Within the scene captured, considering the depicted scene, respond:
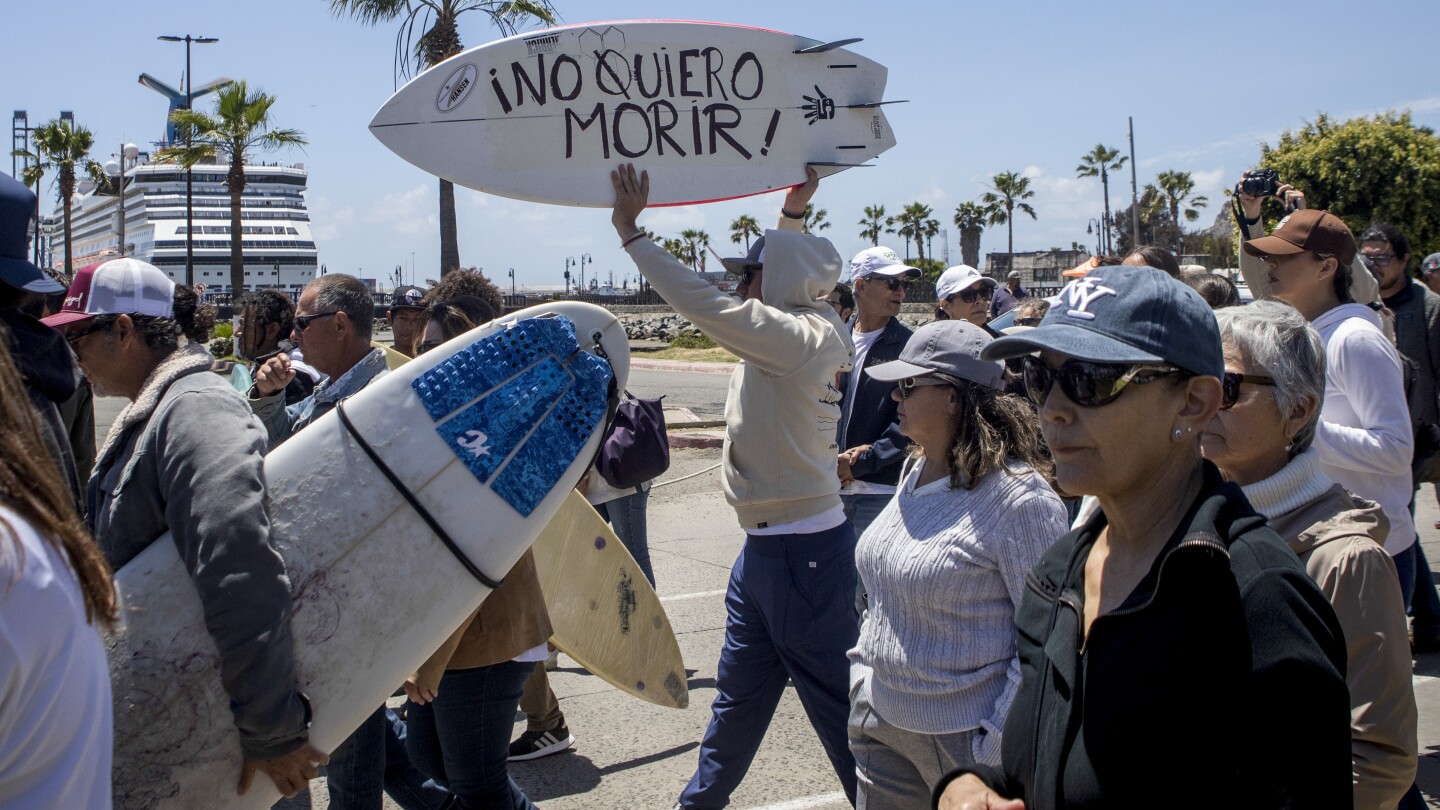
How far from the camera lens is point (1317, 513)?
86.4 inches

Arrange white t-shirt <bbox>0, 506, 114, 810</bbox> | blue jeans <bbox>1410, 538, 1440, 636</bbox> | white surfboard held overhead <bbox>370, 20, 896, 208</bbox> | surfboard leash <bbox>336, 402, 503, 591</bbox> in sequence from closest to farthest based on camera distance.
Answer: white t-shirt <bbox>0, 506, 114, 810</bbox> → surfboard leash <bbox>336, 402, 503, 591</bbox> → white surfboard held overhead <bbox>370, 20, 896, 208</bbox> → blue jeans <bbox>1410, 538, 1440, 636</bbox>

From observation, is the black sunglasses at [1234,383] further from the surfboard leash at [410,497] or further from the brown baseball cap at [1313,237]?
the brown baseball cap at [1313,237]

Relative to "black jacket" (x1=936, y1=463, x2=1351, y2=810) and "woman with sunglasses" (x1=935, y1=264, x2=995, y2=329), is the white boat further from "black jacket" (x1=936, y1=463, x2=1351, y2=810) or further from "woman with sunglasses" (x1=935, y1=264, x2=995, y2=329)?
"black jacket" (x1=936, y1=463, x2=1351, y2=810)

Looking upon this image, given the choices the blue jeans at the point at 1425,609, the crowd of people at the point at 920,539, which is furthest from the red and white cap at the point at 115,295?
the blue jeans at the point at 1425,609

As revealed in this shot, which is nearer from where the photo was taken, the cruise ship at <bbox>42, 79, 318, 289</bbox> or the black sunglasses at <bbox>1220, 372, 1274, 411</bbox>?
the black sunglasses at <bbox>1220, 372, 1274, 411</bbox>

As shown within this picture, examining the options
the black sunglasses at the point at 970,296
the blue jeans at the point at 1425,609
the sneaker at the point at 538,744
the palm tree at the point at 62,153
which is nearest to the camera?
the sneaker at the point at 538,744

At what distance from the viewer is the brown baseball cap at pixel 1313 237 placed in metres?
3.86

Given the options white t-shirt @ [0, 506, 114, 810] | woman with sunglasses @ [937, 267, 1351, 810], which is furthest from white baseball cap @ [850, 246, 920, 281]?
white t-shirt @ [0, 506, 114, 810]

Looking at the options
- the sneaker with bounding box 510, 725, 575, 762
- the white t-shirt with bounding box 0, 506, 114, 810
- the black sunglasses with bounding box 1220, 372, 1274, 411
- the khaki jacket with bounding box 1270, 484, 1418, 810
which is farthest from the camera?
the sneaker with bounding box 510, 725, 575, 762

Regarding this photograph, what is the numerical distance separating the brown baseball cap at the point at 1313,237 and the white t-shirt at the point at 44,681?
3.86 m

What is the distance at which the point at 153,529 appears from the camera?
Answer: 257cm

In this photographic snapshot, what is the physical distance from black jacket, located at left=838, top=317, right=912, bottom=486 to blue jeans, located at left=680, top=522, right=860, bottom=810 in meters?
1.04

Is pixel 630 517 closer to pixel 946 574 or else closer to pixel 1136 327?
pixel 946 574

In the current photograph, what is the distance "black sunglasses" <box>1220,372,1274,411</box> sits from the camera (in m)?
2.31
